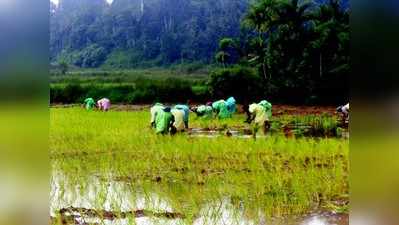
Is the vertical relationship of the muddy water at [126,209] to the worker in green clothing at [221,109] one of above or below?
below

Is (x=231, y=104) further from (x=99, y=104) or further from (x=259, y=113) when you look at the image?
(x=99, y=104)

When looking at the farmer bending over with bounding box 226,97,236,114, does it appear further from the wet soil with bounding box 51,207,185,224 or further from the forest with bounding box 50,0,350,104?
the wet soil with bounding box 51,207,185,224

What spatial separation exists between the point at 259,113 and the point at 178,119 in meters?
0.43

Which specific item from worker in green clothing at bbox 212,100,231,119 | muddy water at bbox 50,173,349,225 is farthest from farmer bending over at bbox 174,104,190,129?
muddy water at bbox 50,173,349,225

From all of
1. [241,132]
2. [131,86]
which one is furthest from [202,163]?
[131,86]

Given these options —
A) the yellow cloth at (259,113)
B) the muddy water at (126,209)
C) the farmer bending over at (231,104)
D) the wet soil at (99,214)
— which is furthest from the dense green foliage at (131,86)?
the wet soil at (99,214)

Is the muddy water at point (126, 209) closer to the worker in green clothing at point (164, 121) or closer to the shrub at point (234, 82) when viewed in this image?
the worker in green clothing at point (164, 121)

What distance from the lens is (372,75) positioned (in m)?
3.13

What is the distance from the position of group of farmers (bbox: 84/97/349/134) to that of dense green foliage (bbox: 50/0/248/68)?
0.74 feet

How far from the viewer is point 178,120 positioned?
153 inches

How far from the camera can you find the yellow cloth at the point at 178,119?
386 cm

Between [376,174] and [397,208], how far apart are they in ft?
0.56

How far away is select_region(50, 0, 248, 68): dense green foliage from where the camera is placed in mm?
3801

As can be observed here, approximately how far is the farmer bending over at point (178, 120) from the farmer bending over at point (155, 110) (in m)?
0.07
